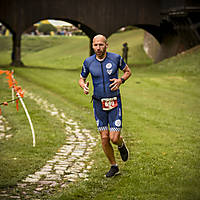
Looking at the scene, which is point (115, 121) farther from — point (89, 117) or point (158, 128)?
point (89, 117)

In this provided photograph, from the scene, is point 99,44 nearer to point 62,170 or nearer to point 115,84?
point 115,84

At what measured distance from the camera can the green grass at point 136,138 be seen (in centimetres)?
644

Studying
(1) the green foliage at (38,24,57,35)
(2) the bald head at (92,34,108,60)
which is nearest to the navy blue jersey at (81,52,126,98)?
(2) the bald head at (92,34,108,60)

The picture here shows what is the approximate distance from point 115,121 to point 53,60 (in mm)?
39893

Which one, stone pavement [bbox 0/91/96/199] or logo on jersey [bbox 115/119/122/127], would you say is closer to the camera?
stone pavement [bbox 0/91/96/199]

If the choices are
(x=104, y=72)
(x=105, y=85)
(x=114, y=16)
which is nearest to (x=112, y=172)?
(x=105, y=85)

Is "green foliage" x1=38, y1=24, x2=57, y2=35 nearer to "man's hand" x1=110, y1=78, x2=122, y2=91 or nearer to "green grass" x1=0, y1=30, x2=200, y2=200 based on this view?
"green grass" x1=0, y1=30, x2=200, y2=200

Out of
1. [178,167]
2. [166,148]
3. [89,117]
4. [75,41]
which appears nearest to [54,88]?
[89,117]

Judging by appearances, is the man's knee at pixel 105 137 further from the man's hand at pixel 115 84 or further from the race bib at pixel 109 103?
the man's hand at pixel 115 84

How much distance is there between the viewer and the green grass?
21.1ft

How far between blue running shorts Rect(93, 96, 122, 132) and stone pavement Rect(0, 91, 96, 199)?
Result: 3.38 feet

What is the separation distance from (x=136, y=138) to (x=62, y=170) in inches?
134

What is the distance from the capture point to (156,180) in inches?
266

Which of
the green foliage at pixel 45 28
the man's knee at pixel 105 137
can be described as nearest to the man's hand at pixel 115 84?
the man's knee at pixel 105 137
